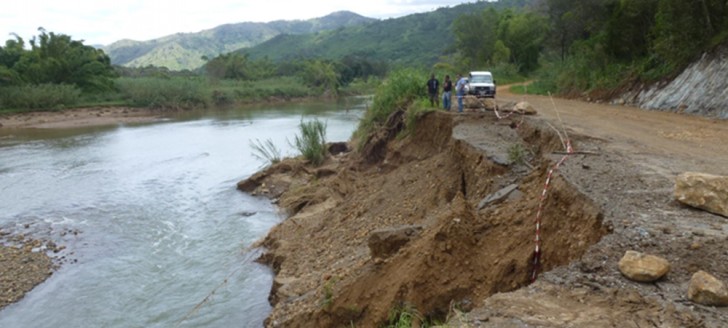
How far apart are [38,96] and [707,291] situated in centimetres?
6304

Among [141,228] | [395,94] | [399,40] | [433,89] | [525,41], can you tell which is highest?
[399,40]

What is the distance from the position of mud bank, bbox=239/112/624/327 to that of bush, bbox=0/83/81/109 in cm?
4977

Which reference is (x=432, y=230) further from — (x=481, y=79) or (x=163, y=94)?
(x=163, y=94)

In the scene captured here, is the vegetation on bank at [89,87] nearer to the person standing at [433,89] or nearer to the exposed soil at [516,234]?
the person standing at [433,89]

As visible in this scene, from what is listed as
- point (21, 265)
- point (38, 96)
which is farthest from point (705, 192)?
point (38, 96)

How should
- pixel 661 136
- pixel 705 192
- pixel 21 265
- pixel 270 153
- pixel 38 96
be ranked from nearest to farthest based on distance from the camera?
pixel 705 192 → pixel 661 136 → pixel 21 265 → pixel 270 153 → pixel 38 96

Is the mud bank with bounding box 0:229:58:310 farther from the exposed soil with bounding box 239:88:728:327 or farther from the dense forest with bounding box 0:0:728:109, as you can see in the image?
the dense forest with bounding box 0:0:728:109

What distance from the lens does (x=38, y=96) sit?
54875 millimetres

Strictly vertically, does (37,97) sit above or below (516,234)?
above

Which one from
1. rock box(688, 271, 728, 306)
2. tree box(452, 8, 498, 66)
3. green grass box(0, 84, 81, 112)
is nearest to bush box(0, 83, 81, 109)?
green grass box(0, 84, 81, 112)

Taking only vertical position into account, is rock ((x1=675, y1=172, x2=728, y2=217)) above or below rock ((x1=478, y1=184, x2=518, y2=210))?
above

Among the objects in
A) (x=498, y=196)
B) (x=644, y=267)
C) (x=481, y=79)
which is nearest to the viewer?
(x=644, y=267)

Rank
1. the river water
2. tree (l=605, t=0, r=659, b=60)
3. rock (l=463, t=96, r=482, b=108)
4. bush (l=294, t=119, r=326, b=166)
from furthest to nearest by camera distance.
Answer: bush (l=294, t=119, r=326, b=166)
tree (l=605, t=0, r=659, b=60)
rock (l=463, t=96, r=482, b=108)
the river water

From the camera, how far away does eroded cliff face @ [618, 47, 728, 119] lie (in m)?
15.4
